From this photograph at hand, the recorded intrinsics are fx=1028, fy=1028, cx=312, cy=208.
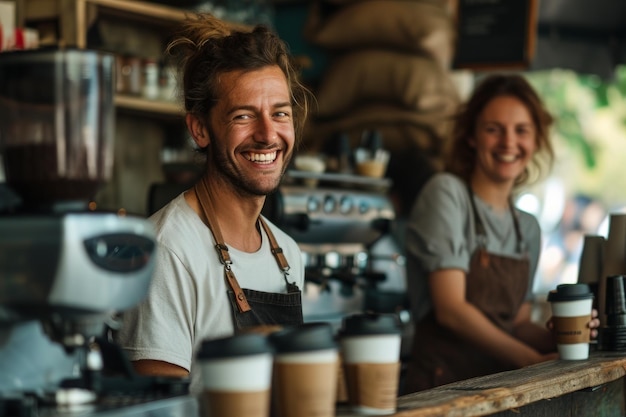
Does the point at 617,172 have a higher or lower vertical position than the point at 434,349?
higher

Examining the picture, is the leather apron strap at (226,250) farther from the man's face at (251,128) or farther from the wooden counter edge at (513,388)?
the wooden counter edge at (513,388)

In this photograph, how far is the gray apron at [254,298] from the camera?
216cm

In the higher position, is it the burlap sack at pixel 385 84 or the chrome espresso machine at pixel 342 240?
the burlap sack at pixel 385 84

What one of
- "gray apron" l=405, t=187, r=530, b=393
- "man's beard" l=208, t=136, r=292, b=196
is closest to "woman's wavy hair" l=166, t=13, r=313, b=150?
"man's beard" l=208, t=136, r=292, b=196

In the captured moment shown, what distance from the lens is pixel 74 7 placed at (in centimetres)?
417

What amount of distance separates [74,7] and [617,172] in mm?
5711

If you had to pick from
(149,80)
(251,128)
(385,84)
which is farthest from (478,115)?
(149,80)

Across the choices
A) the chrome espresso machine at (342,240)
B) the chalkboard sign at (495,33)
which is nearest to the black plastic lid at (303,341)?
the chrome espresso machine at (342,240)

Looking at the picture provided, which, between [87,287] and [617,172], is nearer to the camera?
[87,287]

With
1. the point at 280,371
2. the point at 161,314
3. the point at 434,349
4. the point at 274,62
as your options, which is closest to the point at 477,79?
the point at 434,349

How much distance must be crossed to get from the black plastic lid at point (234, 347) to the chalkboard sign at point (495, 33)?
3.36 m

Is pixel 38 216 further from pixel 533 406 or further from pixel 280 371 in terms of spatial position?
pixel 533 406

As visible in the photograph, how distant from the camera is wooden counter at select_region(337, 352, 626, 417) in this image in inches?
68.3

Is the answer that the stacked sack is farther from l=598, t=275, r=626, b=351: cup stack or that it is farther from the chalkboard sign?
l=598, t=275, r=626, b=351: cup stack
